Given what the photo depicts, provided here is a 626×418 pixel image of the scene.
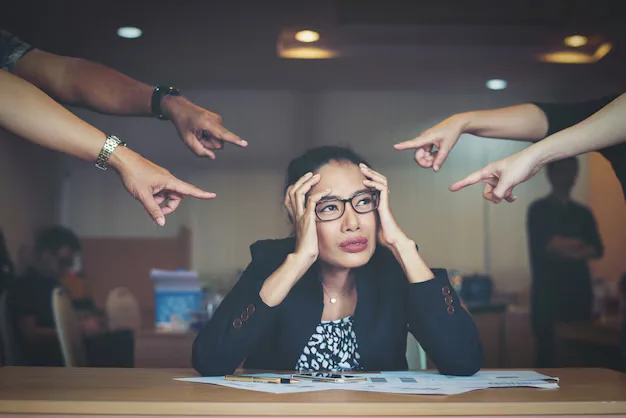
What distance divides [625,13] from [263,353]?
6.03 feet

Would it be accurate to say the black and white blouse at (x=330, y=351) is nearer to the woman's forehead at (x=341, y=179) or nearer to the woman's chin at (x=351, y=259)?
the woman's chin at (x=351, y=259)

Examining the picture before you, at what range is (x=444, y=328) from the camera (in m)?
2.02

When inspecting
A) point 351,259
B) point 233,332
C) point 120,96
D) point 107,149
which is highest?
point 120,96

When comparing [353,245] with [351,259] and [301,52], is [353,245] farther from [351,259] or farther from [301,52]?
[301,52]

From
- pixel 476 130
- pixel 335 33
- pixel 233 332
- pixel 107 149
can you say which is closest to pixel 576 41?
pixel 476 130

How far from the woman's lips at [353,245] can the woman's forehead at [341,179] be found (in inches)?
6.1

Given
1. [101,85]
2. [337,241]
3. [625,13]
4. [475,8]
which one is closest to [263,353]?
[337,241]

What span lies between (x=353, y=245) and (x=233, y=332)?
505 millimetres

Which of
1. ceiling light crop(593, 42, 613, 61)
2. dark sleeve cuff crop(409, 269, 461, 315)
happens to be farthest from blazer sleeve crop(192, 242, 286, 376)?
ceiling light crop(593, 42, 613, 61)

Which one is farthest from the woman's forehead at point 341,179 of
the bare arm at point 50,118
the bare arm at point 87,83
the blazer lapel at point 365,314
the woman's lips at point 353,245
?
the bare arm at point 50,118

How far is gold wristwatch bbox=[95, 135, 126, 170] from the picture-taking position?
7.34ft

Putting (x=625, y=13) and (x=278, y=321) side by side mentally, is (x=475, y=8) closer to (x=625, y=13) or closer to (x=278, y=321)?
(x=625, y=13)

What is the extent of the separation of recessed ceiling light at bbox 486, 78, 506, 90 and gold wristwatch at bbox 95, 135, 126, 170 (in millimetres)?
1355

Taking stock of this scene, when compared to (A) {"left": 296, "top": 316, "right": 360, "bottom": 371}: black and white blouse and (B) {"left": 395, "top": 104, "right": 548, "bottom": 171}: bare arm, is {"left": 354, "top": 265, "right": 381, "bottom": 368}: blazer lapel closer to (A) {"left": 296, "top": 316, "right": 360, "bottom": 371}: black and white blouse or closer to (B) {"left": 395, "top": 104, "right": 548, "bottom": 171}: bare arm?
(A) {"left": 296, "top": 316, "right": 360, "bottom": 371}: black and white blouse
